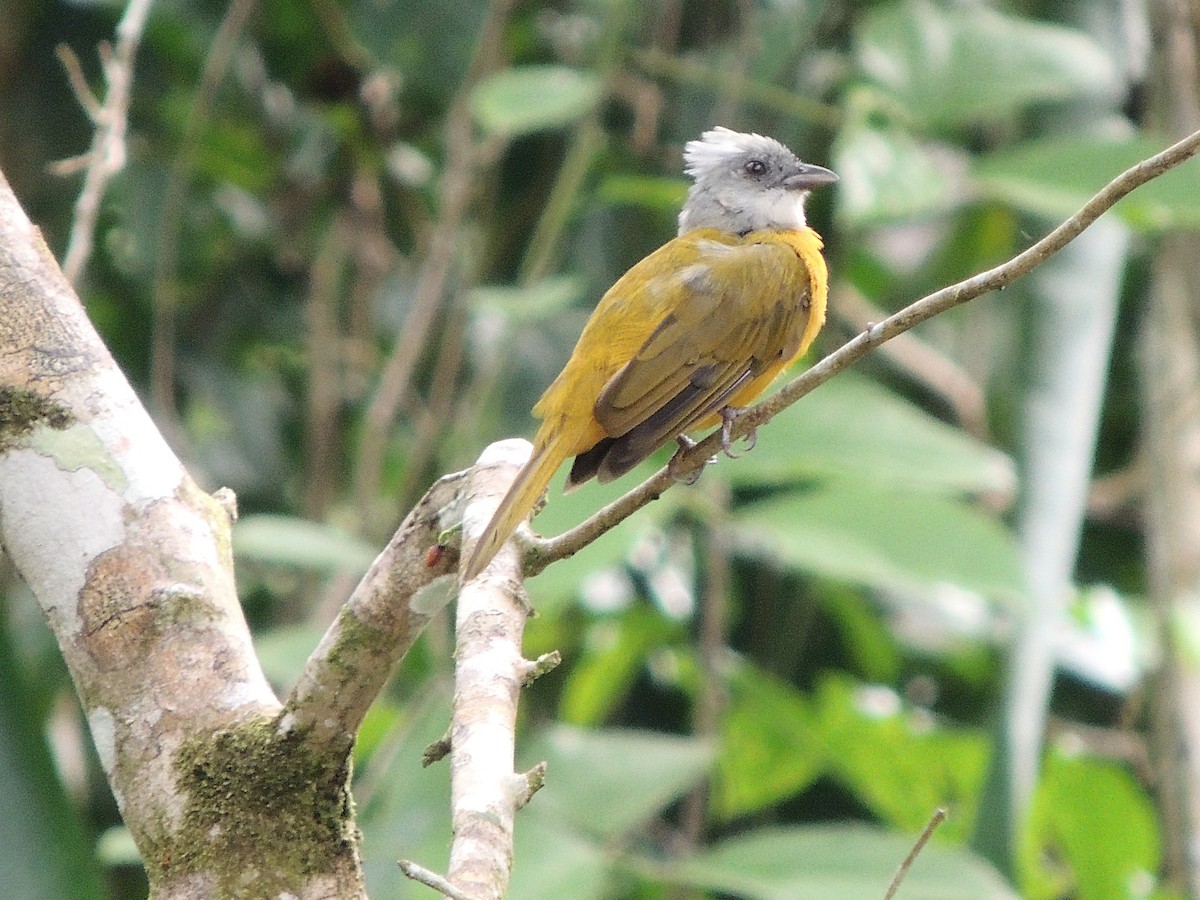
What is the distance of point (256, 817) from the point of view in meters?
1.79

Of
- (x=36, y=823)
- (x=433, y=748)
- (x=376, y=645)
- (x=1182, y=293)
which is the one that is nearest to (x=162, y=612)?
(x=376, y=645)

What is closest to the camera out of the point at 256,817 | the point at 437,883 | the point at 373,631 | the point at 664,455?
the point at 437,883

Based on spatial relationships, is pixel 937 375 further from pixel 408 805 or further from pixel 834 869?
pixel 408 805

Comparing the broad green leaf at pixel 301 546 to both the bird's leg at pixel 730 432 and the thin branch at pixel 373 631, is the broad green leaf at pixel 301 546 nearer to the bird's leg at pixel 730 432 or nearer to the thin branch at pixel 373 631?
the bird's leg at pixel 730 432

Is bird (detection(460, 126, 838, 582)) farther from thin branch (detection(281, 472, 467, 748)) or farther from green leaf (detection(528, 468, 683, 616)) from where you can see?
thin branch (detection(281, 472, 467, 748))

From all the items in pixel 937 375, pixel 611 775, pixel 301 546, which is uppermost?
pixel 301 546

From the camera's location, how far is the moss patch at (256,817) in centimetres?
175

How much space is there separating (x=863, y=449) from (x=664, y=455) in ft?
2.08

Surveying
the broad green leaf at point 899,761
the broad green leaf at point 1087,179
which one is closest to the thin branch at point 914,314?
the broad green leaf at point 1087,179

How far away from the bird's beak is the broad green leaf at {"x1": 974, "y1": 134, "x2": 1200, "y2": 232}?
15.0 inches

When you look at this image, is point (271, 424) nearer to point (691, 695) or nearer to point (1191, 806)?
point (691, 695)

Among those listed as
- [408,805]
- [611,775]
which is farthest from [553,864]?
[611,775]

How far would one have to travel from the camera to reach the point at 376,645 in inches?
75.8

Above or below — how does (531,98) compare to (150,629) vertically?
above
